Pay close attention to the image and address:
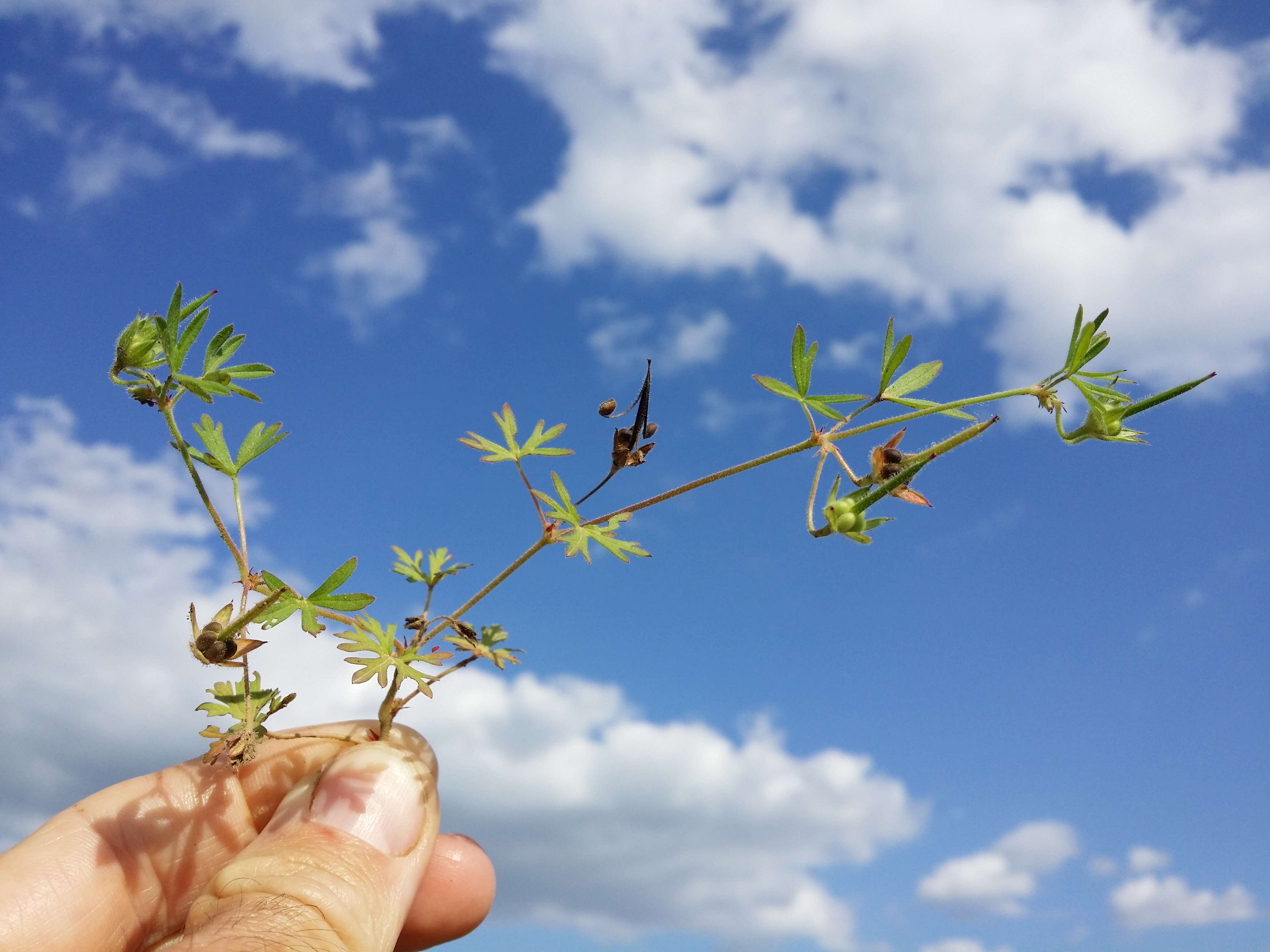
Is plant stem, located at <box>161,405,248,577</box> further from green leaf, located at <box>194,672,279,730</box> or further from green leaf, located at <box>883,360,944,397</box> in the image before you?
green leaf, located at <box>883,360,944,397</box>

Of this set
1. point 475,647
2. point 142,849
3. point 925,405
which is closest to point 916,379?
point 925,405

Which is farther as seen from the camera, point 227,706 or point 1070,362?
point 227,706

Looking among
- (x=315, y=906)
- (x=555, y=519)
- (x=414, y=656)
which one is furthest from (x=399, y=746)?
(x=555, y=519)

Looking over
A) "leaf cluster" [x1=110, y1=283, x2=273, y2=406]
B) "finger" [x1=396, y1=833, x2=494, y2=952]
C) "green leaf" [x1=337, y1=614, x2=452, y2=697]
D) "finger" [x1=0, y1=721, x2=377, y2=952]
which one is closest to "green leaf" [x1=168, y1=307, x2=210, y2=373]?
"leaf cluster" [x1=110, y1=283, x2=273, y2=406]

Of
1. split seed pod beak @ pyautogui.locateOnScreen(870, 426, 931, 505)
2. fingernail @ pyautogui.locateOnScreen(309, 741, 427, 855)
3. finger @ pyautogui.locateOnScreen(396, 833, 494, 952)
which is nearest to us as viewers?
split seed pod beak @ pyautogui.locateOnScreen(870, 426, 931, 505)

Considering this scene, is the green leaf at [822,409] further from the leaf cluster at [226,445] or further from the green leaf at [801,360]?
the leaf cluster at [226,445]

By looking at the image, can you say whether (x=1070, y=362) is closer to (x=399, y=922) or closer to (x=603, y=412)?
(x=603, y=412)
